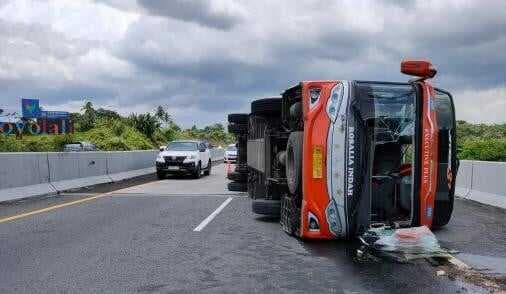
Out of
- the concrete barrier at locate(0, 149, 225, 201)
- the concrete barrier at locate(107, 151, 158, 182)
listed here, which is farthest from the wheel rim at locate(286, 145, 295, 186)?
the concrete barrier at locate(107, 151, 158, 182)

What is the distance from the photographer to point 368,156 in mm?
8531

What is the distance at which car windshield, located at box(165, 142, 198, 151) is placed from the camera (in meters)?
26.8

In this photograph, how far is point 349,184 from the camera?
8.40 meters

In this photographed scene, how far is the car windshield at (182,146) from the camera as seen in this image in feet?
88.0

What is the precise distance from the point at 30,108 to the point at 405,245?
65.4 metres

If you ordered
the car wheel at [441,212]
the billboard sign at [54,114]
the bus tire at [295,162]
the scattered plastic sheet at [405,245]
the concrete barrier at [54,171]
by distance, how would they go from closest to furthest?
the scattered plastic sheet at [405,245] < the bus tire at [295,162] < the car wheel at [441,212] < the concrete barrier at [54,171] < the billboard sign at [54,114]

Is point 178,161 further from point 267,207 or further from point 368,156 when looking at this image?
point 368,156

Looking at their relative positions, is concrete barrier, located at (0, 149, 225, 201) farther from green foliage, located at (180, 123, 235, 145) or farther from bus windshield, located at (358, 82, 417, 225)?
green foliage, located at (180, 123, 235, 145)

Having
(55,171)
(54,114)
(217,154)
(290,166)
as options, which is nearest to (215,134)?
(54,114)

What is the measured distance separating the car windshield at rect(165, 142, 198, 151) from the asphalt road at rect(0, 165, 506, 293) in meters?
14.0

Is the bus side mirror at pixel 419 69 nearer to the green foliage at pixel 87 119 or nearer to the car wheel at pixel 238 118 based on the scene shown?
the car wheel at pixel 238 118

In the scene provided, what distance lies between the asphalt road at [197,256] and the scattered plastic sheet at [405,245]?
0.31 metres

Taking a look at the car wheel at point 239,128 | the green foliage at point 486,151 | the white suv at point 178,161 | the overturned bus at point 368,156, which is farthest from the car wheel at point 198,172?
the overturned bus at point 368,156

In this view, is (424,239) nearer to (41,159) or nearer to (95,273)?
(95,273)
